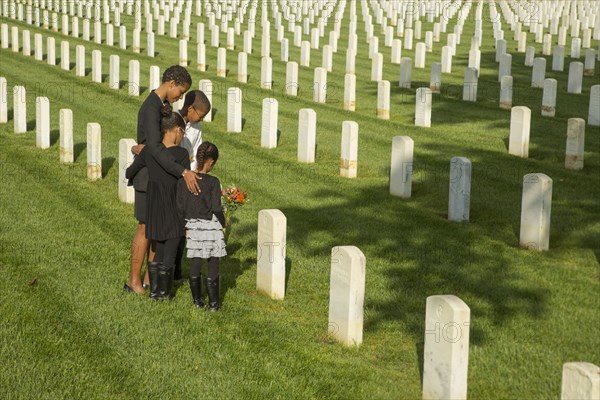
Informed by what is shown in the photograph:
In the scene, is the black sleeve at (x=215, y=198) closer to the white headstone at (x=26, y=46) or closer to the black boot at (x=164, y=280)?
the black boot at (x=164, y=280)

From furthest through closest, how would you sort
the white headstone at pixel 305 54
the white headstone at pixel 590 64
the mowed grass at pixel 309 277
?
1. the white headstone at pixel 305 54
2. the white headstone at pixel 590 64
3. the mowed grass at pixel 309 277

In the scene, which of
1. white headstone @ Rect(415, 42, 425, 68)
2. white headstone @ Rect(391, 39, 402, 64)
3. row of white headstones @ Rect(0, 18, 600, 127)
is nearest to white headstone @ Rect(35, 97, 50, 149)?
row of white headstones @ Rect(0, 18, 600, 127)

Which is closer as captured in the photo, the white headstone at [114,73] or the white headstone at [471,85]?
the white headstone at [471,85]

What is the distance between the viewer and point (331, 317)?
27.4ft

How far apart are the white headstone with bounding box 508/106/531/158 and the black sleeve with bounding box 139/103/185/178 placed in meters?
8.46

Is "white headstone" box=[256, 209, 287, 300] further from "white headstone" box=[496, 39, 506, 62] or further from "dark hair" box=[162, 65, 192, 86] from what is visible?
"white headstone" box=[496, 39, 506, 62]

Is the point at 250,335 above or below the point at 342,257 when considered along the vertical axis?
below

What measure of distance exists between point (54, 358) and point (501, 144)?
10976 millimetres

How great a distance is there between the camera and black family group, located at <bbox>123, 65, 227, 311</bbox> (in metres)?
8.59

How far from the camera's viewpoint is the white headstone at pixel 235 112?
18.0m

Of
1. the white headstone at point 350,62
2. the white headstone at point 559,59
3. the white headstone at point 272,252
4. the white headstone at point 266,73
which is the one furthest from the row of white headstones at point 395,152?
the white headstone at point 559,59

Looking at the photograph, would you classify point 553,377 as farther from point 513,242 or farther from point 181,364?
point 513,242

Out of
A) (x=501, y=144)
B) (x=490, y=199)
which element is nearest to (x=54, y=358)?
(x=490, y=199)

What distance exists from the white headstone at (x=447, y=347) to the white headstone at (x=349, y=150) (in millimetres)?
7851
